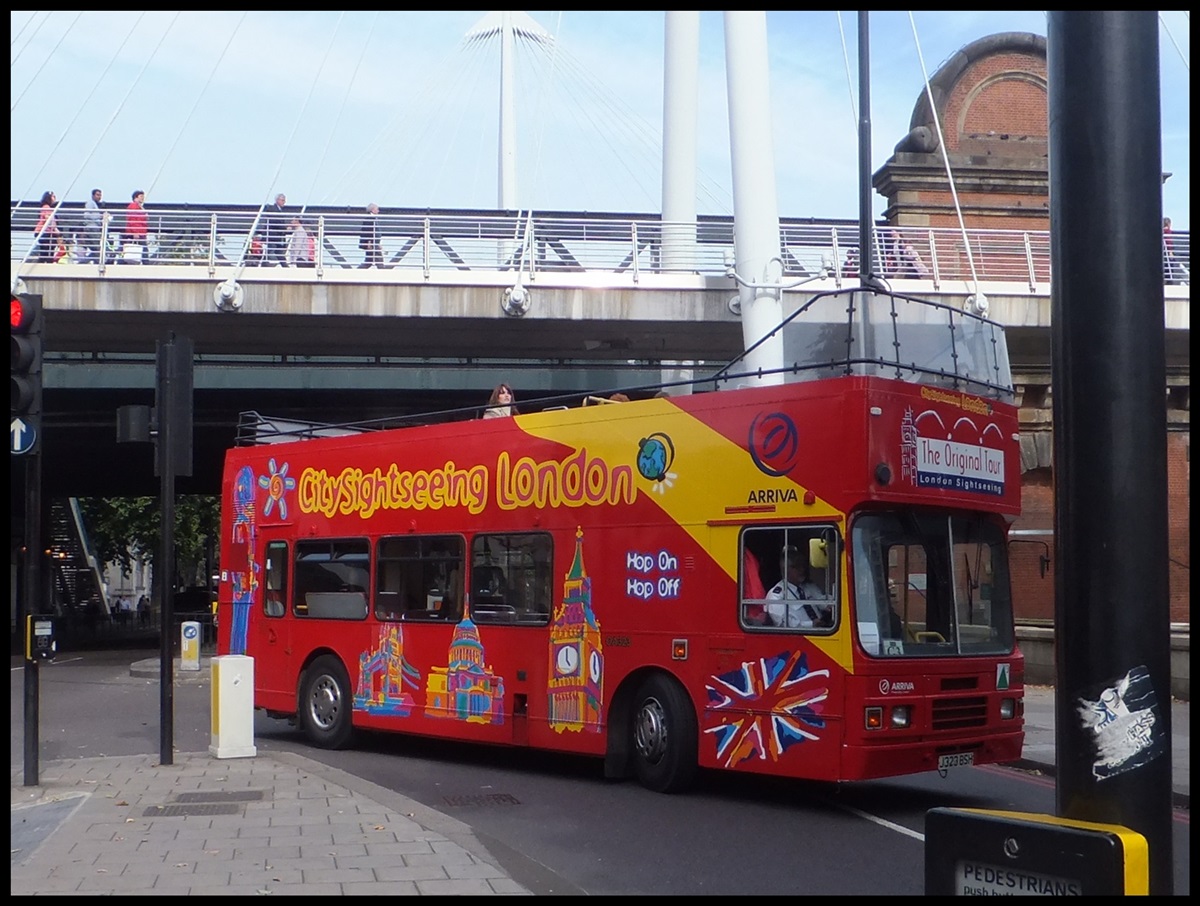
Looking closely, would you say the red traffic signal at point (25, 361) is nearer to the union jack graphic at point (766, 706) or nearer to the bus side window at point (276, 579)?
the bus side window at point (276, 579)

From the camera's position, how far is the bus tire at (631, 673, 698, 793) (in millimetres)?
10938

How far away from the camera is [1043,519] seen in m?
26.5

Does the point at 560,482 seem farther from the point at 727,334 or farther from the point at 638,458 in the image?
the point at 727,334

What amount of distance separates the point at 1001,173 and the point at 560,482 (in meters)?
22.1

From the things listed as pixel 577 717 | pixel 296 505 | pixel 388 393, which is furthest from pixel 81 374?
pixel 577 717

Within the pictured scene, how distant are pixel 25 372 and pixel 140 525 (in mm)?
46501

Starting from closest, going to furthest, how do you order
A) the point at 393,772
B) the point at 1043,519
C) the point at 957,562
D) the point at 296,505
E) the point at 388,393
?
the point at 957,562 → the point at 393,772 → the point at 296,505 → the point at 1043,519 → the point at 388,393

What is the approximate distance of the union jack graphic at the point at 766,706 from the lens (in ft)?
33.3

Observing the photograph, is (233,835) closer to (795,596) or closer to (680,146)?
(795,596)

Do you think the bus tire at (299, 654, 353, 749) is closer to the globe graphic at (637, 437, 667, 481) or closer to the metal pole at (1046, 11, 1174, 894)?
the globe graphic at (637, 437, 667, 481)

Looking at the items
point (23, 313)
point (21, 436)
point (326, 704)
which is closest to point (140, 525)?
point (326, 704)

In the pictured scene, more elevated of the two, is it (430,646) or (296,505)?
(296,505)

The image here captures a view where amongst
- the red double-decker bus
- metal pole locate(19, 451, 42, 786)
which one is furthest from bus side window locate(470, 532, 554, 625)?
metal pole locate(19, 451, 42, 786)

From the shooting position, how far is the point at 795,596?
1042cm
